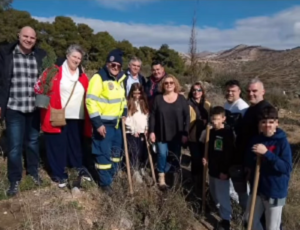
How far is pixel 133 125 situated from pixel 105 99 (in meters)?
0.79

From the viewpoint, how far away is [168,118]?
472 cm

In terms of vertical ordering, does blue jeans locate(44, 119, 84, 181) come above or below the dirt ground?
above

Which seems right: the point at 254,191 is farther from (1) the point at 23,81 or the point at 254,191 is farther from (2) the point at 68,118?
(1) the point at 23,81

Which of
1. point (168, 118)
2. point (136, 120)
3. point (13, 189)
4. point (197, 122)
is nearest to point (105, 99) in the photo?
point (136, 120)

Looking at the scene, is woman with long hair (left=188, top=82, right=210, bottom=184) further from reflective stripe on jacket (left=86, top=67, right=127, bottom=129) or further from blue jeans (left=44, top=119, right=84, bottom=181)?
blue jeans (left=44, top=119, right=84, bottom=181)

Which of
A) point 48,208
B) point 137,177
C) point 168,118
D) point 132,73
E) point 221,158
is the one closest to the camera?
point 221,158

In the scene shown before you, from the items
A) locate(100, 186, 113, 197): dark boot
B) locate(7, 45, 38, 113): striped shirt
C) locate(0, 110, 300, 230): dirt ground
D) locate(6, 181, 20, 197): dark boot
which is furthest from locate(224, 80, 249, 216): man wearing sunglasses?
locate(6, 181, 20, 197): dark boot

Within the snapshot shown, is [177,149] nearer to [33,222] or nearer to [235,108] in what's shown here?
[235,108]

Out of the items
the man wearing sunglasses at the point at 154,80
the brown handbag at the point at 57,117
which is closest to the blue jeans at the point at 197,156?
the man wearing sunglasses at the point at 154,80

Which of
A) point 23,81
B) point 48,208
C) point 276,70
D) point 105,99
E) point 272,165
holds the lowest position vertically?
point 48,208

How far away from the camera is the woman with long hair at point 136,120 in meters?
4.93

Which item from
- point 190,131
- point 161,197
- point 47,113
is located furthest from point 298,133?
point 47,113

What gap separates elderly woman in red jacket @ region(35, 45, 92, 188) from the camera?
437cm

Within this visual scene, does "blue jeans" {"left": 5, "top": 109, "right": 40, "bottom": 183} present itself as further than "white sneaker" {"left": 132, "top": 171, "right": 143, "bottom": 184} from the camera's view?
No
